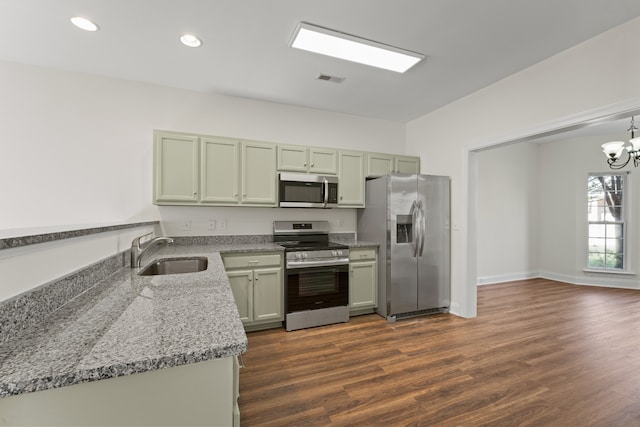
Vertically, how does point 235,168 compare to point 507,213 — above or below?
above

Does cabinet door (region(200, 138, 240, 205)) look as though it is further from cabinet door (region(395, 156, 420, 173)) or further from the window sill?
the window sill

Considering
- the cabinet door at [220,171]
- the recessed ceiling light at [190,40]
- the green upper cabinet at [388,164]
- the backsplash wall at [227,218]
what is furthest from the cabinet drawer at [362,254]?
the recessed ceiling light at [190,40]

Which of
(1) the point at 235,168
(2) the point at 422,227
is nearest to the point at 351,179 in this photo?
(2) the point at 422,227

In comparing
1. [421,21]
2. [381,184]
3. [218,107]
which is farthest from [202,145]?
[421,21]

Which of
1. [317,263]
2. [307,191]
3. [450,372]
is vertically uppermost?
[307,191]

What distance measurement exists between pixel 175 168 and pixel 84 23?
133cm

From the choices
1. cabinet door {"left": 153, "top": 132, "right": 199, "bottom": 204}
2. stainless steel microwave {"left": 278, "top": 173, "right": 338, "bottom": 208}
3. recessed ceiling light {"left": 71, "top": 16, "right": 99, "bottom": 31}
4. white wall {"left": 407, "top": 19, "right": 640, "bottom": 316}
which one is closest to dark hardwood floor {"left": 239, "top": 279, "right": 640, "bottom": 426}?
white wall {"left": 407, "top": 19, "right": 640, "bottom": 316}

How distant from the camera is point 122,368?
69cm

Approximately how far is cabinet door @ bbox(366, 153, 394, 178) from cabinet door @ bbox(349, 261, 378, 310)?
4.04 feet

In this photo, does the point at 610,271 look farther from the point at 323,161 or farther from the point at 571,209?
the point at 323,161

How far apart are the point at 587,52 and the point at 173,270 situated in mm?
3989

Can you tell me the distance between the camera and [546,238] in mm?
5684

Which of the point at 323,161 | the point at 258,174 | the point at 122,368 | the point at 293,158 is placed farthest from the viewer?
the point at 323,161

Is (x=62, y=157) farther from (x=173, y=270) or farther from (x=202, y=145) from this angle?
→ (x=173, y=270)
